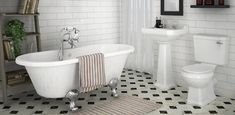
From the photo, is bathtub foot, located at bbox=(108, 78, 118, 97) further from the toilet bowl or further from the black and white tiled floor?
the toilet bowl

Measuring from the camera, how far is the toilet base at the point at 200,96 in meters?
3.76

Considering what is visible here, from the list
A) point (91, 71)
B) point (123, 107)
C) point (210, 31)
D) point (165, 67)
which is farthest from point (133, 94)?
point (210, 31)

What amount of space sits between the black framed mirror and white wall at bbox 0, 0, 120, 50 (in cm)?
133

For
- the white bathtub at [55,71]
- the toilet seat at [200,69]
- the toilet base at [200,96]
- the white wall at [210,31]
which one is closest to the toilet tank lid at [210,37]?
the white wall at [210,31]

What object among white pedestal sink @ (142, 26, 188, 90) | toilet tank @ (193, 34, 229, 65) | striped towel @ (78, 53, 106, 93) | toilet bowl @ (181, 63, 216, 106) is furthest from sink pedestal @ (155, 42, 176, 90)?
striped towel @ (78, 53, 106, 93)

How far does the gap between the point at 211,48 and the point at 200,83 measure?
61 cm

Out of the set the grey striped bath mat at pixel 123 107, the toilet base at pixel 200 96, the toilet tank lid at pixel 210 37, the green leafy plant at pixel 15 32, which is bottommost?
the grey striped bath mat at pixel 123 107

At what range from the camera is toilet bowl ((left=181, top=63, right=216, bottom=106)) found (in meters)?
3.59

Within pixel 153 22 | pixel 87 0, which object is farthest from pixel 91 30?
pixel 153 22

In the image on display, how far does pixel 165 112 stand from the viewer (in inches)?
140

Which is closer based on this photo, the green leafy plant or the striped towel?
the striped towel

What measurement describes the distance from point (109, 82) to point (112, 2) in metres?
2.21

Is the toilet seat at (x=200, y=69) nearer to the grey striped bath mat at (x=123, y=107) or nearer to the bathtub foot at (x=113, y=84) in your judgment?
the grey striped bath mat at (x=123, y=107)

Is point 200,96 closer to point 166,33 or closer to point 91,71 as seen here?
point 166,33
